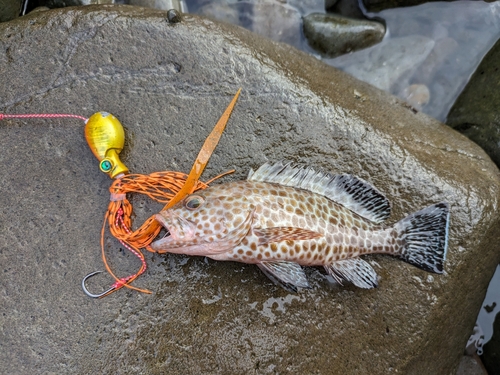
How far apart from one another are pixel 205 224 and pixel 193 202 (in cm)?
23

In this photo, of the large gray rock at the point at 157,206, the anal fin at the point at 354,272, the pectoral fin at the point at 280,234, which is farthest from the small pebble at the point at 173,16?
the anal fin at the point at 354,272

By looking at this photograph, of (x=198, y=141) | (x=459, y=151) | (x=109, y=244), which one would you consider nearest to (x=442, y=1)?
(x=459, y=151)

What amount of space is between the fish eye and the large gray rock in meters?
0.55

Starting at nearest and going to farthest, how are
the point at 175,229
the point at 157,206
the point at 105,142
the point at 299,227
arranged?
the point at 175,229, the point at 299,227, the point at 105,142, the point at 157,206

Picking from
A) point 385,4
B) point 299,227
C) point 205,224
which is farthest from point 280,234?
point 385,4

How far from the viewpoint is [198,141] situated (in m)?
3.98

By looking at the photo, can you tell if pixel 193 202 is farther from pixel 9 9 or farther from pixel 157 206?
pixel 9 9

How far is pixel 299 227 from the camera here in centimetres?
350

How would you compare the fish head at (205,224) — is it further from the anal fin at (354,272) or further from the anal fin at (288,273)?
the anal fin at (354,272)

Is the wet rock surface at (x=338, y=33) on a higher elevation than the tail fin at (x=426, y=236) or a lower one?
higher

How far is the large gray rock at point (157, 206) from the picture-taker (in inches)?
145

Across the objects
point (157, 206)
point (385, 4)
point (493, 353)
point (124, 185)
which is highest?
point (385, 4)

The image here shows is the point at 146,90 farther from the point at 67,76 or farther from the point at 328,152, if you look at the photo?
the point at 328,152

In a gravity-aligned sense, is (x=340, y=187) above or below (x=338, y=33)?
below
